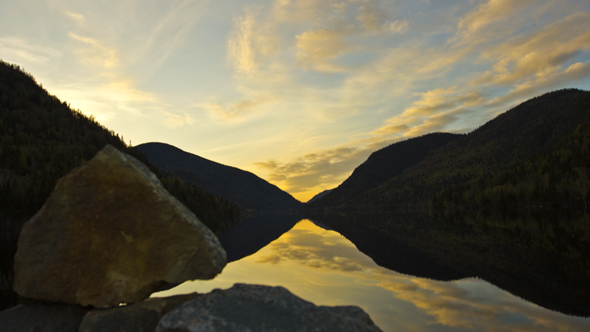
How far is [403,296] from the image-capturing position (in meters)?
13.8

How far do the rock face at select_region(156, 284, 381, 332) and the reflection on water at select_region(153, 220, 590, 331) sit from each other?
173 inches

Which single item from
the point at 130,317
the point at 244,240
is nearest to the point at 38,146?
the point at 244,240

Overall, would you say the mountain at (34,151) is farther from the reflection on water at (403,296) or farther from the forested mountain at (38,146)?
the reflection on water at (403,296)

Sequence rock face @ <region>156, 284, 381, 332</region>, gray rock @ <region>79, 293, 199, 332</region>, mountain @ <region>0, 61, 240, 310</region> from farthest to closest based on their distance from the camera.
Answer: mountain @ <region>0, 61, 240, 310</region>
gray rock @ <region>79, 293, 199, 332</region>
rock face @ <region>156, 284, 381, 332</region>

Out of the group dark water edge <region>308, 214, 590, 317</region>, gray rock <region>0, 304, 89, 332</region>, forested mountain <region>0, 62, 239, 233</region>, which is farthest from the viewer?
forested mountain <region>0, 62, 239, 233</region>

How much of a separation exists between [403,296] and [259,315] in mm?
8932

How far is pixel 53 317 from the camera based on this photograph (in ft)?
31.7

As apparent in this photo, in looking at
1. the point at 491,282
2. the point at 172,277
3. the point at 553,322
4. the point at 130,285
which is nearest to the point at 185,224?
the point at 172,277

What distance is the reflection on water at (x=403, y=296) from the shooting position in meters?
10.3

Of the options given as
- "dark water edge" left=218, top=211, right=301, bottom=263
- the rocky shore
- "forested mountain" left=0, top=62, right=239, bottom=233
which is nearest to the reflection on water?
the rocky shore

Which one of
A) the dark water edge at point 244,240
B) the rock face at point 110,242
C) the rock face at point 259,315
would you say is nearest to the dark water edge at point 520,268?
the rock face at point 259,315

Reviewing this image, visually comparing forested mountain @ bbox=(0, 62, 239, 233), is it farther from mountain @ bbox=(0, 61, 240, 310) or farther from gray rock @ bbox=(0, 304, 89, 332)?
gray rock @ bbox=(0, 304, 89, 332)

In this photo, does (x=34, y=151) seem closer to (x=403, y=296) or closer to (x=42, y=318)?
(x=42, y=318)

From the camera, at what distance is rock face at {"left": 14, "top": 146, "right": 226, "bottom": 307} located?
30.5ft
